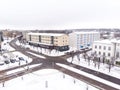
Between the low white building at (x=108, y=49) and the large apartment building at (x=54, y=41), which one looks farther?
the large apartment building at (x=54, y=41)

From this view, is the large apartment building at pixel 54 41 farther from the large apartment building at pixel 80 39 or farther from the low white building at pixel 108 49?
the low white building at pixel 108 49

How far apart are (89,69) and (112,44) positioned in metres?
14.2

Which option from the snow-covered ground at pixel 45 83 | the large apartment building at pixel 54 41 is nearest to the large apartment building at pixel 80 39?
the large apartment building at pixel 54 41

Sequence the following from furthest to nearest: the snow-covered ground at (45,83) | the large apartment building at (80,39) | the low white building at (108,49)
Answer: the large apartment building at (80,39)
the low white building at (108,49)
the snow-covered ground at (45,83)

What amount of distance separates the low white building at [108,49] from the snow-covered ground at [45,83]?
21.3 metres

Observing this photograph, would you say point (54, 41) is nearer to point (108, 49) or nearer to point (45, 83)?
point (108, 49)

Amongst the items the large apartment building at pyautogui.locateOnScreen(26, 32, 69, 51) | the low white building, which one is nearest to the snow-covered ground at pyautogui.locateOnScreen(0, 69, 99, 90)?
the low white building

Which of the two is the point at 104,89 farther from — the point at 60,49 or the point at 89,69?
the point at 60,49

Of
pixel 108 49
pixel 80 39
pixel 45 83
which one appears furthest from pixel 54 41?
pixel 45 83

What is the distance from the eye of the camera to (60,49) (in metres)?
68.3

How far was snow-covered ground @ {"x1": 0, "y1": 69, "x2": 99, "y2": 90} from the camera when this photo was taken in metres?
27.5

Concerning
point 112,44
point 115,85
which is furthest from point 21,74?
point 112,44

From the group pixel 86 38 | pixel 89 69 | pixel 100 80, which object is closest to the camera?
pixel 100 80

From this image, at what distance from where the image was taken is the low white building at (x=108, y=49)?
45.6 meters
